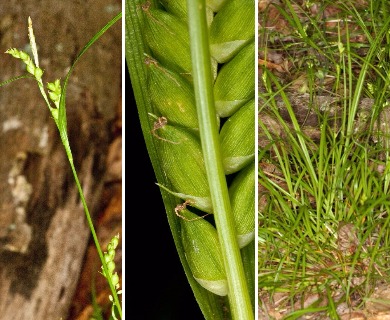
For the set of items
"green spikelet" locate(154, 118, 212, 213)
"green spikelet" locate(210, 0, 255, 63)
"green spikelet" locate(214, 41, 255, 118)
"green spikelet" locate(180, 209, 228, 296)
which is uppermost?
"green spikelet" locate(210, 0, 255, 63)

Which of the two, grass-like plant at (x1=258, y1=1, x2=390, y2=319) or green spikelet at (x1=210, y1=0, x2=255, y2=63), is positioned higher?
green spikelet at (x1=210, y1=0, x2=255, y2=63)

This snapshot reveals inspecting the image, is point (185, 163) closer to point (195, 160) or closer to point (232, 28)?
point (195, 160)

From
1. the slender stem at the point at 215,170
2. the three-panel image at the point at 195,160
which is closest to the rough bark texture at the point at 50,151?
the three-panel image at the point at 195,160

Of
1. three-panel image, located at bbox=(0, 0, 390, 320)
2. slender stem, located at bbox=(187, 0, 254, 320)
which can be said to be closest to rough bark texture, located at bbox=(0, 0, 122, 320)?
three-panel image, located at bbox=(0, 0, 390, 320)

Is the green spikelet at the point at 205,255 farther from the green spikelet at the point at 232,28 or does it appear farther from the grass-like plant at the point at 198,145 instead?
the green spikelet at the point at 232,28

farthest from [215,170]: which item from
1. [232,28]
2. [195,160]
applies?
[232,28]

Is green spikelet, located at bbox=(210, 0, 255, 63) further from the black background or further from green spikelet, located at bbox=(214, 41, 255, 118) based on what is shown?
the black background

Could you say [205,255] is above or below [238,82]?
below

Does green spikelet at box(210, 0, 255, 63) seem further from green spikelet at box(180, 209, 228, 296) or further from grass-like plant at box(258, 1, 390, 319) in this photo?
green spikelet at box(180, 209, 228, 296)
